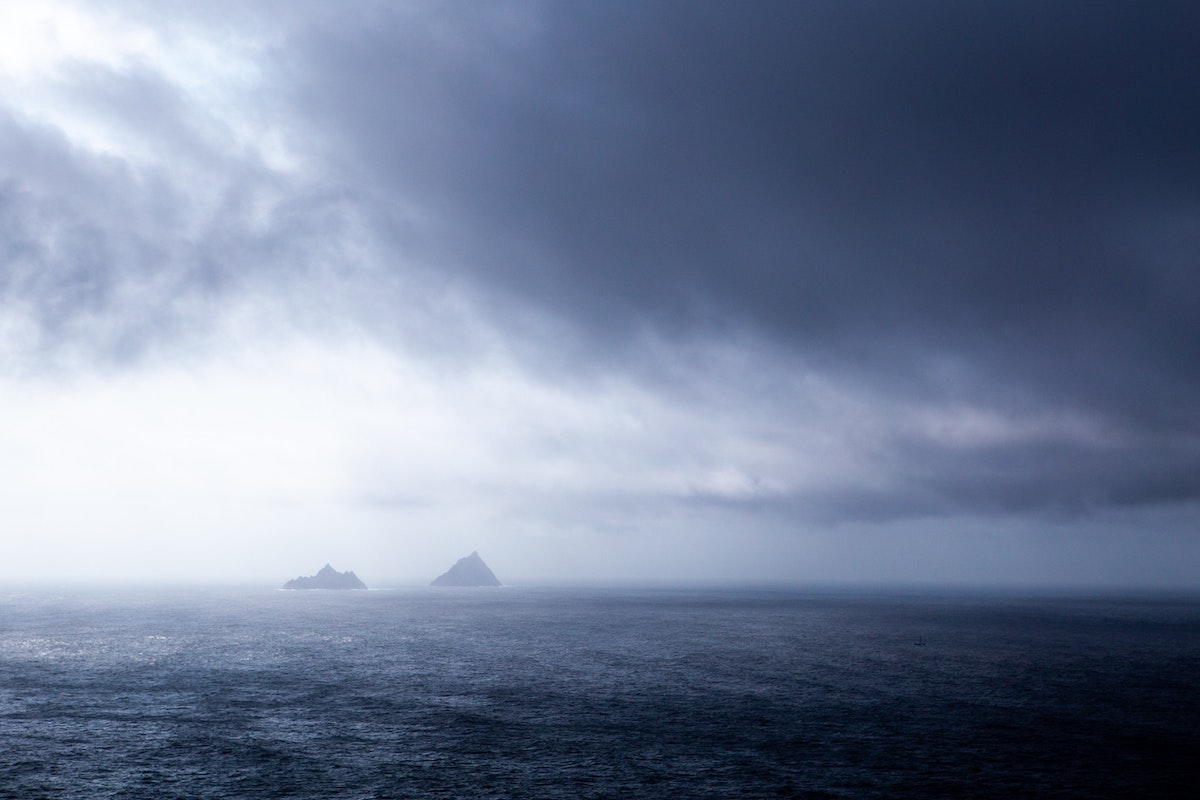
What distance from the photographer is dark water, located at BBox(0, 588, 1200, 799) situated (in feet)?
186

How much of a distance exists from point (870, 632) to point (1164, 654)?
198ft

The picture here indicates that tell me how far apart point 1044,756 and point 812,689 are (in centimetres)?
3493

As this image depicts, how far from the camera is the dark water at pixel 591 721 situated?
5675 centimetres

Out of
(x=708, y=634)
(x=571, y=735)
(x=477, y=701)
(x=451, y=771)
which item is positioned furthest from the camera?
(x=708, y=634)

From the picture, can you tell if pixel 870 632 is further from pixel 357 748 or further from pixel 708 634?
Result: pixel 357 748

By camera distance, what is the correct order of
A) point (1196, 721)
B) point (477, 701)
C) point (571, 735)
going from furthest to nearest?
point (477, 701) < point (1196, 721) < point (571, 735)

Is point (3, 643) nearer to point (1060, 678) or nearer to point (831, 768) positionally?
point (831, 768)

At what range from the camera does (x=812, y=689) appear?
97.1m

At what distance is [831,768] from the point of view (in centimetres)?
6091

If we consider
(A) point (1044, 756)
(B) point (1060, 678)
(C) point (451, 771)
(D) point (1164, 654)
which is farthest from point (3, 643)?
(D) point (1164, 654)

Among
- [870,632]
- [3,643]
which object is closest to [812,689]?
[870,632]

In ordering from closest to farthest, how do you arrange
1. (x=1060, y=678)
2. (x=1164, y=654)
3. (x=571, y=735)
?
(x=571, y=735), (x=1060, y=678), (x=1164, y=654)

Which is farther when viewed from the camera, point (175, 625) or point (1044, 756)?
point (175, 625)

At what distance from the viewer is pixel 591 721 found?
77125 millimetres
